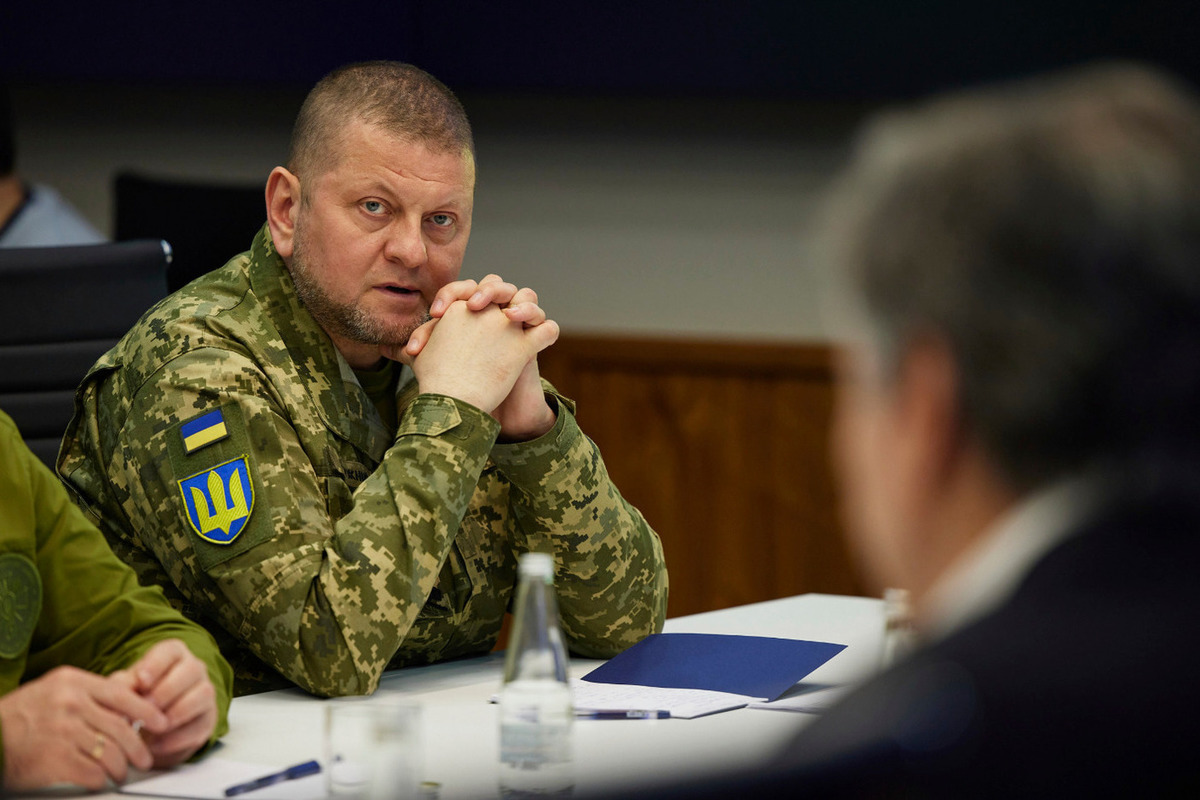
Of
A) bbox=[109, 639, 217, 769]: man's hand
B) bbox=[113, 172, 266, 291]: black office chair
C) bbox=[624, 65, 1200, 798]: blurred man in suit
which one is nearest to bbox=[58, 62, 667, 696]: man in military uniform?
bbox=[109, 639, 217, 769]: man's hand

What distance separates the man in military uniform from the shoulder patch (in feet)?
0.78

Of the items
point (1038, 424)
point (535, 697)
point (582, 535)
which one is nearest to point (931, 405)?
point (1038, 424)

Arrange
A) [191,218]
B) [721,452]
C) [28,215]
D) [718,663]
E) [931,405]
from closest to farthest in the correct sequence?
1. [931,405]
2. [718,663]
3. [191,218]
4. [28,215]
5. [721,452]

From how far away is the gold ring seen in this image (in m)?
1.31

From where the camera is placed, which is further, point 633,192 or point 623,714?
point 633,192

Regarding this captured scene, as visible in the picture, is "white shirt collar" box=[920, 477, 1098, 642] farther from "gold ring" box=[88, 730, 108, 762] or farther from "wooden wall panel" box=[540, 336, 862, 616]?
"wooden wall panel" box=[540, 336, 862, 616]

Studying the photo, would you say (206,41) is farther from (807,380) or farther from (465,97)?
(807,380)

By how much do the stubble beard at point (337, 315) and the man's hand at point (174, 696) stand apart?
0.59m

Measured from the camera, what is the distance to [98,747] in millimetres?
1316

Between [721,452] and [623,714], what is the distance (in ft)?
7.85

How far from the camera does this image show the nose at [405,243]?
6.38ft

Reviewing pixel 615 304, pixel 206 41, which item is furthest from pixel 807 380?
pixel 206 41

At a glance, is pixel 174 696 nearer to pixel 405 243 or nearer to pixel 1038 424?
pixel 405 243

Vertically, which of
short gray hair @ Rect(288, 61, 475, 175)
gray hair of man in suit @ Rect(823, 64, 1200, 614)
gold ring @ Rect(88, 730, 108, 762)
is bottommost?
gold ring @ Rect(88, 730, 108, 762)
